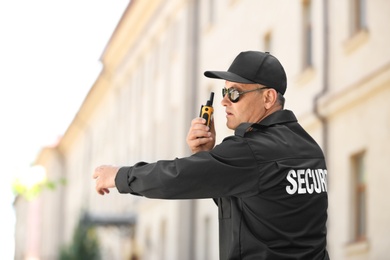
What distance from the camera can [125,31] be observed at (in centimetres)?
4919

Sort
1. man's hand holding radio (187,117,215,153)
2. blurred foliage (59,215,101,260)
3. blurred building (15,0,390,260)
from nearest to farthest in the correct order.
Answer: man's hand holding radio (187,117,215,153), blurred building (15,0,390,260), blurred foliage (59,215,101,260)

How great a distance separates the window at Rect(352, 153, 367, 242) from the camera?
66.9 ft

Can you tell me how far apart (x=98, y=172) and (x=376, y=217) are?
14.6 m

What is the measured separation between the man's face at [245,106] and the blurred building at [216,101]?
1409cm

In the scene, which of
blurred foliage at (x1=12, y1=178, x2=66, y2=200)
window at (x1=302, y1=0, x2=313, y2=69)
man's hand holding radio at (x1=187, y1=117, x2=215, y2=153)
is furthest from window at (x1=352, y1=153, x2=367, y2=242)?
man's hand holding radio at (x1=187, y1=117, x2=215, y2=153)

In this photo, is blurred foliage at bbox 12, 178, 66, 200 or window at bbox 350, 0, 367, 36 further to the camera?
blurred foliage at bbox 12, 178, 66, 200

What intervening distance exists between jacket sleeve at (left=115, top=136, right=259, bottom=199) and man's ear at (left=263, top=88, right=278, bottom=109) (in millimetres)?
254

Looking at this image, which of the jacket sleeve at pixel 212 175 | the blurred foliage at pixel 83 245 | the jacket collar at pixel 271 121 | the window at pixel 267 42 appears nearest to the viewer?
the jacket sleeve at pixel 212 175

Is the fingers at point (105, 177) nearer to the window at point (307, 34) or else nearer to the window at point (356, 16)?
the window at point (356, 16)

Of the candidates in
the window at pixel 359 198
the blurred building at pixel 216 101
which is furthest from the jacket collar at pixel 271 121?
the window at pixel 359 198

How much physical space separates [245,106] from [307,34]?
1922 cm

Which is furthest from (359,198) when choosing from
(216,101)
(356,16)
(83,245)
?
(83,245)

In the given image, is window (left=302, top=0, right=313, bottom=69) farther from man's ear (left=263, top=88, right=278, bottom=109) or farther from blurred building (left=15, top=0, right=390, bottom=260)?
man's ear (left=263, top=88, right=278, bottom=109)

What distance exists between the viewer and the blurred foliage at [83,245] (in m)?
47.7
